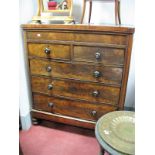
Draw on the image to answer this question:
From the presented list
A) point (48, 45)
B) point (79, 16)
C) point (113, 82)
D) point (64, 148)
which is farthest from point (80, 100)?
point (79, 16)

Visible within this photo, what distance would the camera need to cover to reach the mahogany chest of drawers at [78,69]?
138 centimetres

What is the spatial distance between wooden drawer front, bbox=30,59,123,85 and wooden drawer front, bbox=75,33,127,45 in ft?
0.67

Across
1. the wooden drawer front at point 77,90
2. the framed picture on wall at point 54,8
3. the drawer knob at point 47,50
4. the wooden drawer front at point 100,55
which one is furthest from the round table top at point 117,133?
the framed picture on wall at point 54,8

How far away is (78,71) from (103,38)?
0.35 metres

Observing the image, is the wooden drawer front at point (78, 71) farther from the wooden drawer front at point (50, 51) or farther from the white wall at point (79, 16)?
the white wall at point (79, 16)

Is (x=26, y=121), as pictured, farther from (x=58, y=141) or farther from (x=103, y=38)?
(x=103, y=38)

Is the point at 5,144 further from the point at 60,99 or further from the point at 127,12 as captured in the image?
the point at 127,12

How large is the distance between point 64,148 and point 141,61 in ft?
4.15

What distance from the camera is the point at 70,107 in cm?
168

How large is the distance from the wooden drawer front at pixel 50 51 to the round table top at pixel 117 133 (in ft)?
2.12

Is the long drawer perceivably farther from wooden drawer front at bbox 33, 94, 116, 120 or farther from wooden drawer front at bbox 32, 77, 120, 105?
wooden drawer front at bbox 33, 94, 116, 120

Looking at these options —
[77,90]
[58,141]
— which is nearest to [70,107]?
[77,90]

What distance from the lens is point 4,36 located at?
657 millimetres

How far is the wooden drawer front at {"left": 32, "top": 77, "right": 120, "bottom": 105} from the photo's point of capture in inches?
59.1
